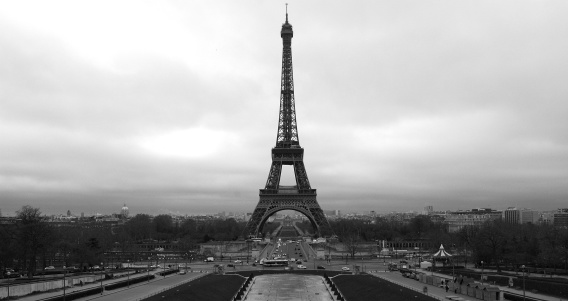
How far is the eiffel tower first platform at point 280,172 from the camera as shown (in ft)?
393

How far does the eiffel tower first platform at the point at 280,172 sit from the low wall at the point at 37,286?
56609 mm

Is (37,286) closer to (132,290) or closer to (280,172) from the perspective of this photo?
(132,290)

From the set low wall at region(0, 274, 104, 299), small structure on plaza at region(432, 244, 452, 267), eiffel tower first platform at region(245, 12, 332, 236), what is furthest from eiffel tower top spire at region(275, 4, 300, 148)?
low wall at region(0, 274, 104, 299)

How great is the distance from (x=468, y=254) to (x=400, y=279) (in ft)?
112

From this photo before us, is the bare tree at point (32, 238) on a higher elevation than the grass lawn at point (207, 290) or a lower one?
higher

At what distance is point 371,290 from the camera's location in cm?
5709

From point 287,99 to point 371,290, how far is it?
222 feet

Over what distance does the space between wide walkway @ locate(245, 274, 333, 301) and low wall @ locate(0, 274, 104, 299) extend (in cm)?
1773

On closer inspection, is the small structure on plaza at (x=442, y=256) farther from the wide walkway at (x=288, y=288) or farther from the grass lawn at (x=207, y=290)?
the grass lawn at (x=207, y=290)

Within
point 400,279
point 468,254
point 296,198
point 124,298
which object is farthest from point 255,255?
point 124,298

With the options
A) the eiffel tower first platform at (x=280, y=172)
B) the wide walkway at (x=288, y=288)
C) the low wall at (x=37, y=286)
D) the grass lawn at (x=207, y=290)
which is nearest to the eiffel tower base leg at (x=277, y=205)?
the eiffel tower first platform at (x=280, y=172)

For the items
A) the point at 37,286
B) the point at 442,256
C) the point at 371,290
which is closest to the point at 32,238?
the point at 37,286

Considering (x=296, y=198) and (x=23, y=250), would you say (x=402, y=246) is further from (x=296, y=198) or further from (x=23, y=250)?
(x=23, y=250)

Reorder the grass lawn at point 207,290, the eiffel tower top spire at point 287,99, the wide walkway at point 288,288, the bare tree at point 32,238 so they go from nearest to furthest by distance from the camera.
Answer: the grass lawn at point 207,290
the wide walkway at point 288,288
the bare tree at point 32,238
the eiffel tower top spire at point 287,99
